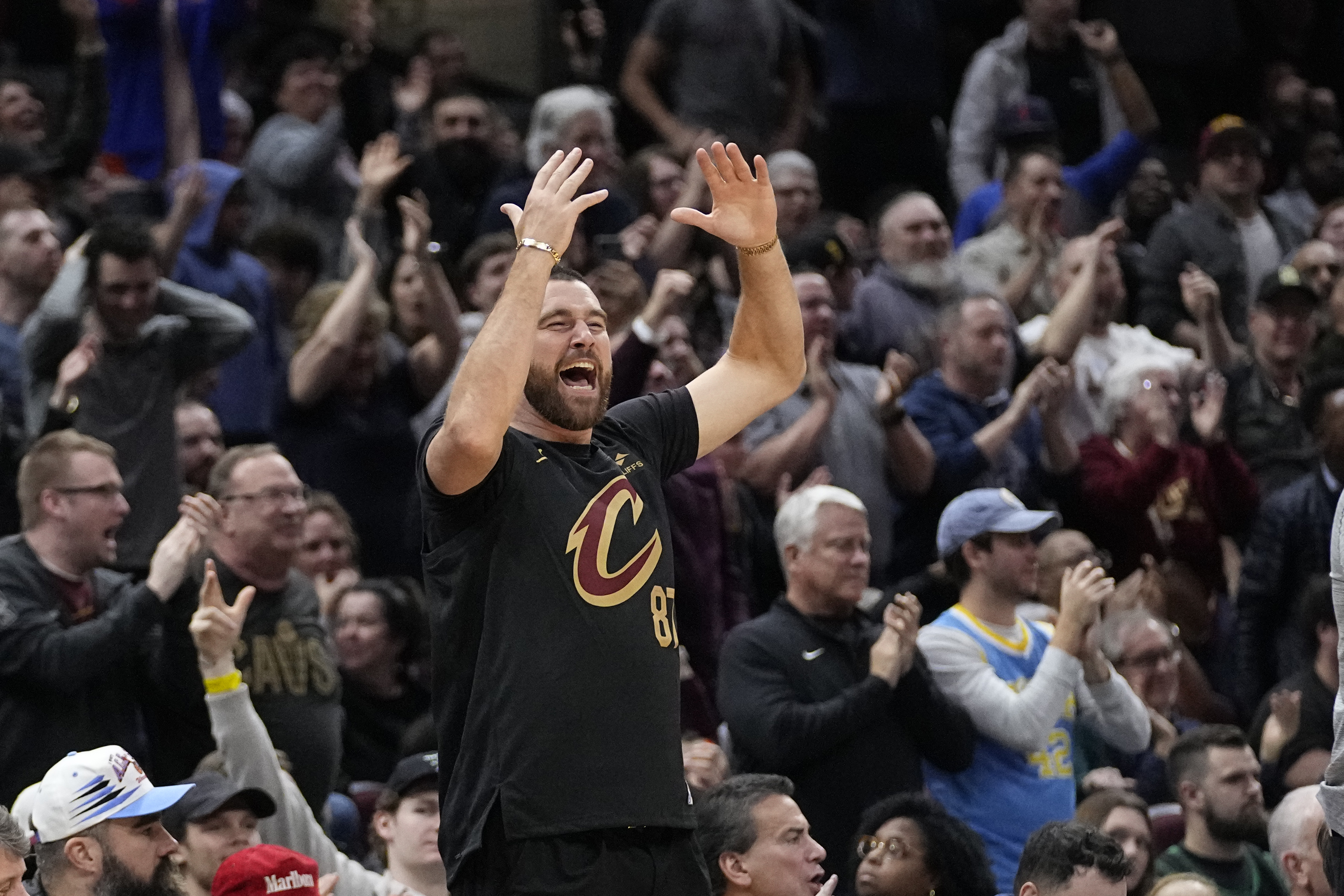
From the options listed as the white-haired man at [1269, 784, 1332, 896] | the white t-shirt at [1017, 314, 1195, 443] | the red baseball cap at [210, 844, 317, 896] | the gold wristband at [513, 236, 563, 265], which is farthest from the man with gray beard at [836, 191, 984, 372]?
the gold wristband at [513, 236, 563, 265]

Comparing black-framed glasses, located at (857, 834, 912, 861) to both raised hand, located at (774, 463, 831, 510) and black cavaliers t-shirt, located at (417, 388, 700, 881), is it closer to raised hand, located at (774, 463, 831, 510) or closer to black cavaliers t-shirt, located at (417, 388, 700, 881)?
raised hand, located at (774, 463, 831, 510)

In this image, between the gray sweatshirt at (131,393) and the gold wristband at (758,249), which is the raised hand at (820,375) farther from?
the gold wristband at (758,249)

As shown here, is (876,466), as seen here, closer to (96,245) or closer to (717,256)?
(717,256)

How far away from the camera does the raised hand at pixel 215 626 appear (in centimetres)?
546

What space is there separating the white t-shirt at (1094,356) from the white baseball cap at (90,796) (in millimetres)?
4702

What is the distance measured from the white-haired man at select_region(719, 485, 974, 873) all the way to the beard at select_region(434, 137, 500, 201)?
4.43 m

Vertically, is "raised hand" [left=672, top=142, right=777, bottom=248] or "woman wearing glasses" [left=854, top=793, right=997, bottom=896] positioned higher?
"raised hand" [left=672, top=142, right=777, bottom=248]

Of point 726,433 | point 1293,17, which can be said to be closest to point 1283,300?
point 1293,17

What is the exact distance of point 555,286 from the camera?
3.76 meters

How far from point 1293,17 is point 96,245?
8842mm

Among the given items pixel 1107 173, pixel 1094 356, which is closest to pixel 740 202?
pixel 1094 356

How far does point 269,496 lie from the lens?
6.18 metres

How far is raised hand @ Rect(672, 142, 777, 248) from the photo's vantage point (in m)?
4.03

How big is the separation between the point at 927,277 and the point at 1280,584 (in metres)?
2.13
